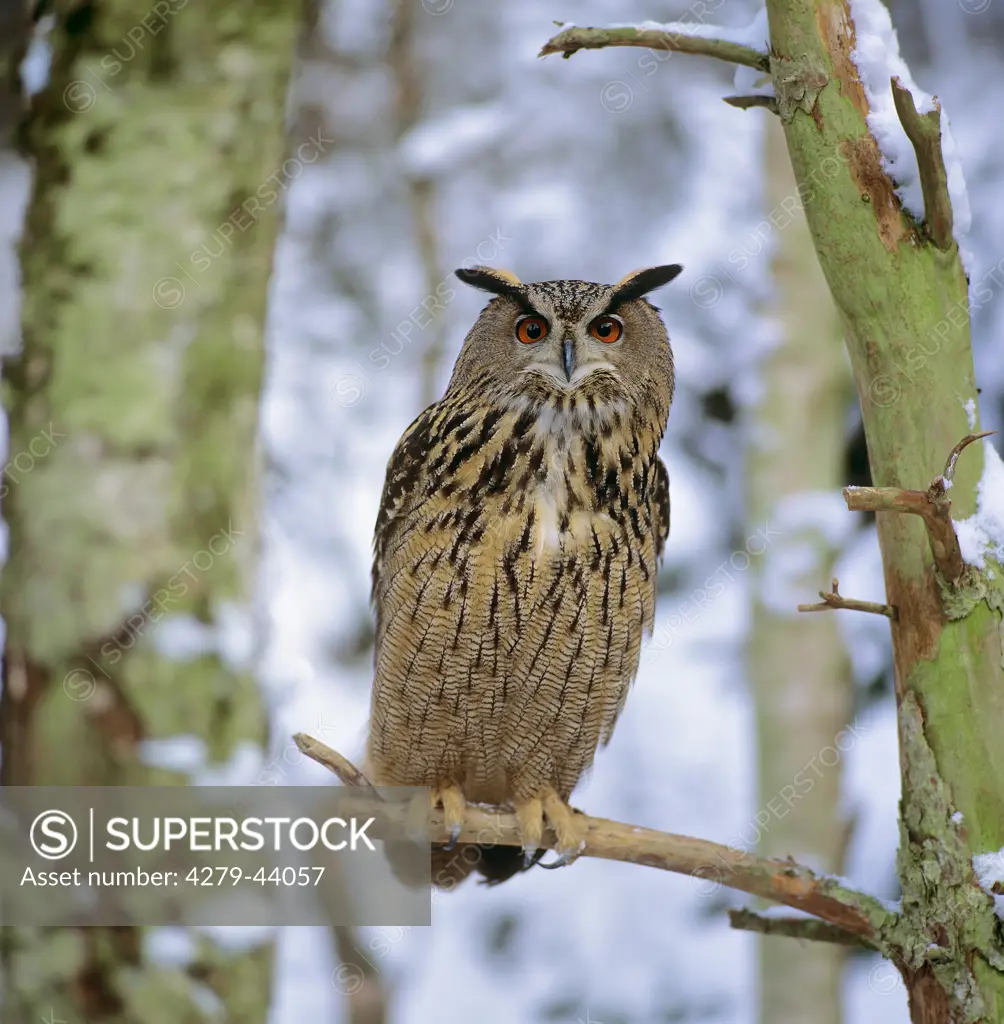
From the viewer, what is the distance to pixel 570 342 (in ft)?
7.97

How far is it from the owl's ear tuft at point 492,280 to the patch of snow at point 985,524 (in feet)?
3.60

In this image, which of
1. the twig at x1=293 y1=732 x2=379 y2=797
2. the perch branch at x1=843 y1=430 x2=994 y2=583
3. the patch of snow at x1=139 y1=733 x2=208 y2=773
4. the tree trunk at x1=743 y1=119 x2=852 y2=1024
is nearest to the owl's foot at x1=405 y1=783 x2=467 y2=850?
the twig at x1=293 y1=732 x2=379 y2=797

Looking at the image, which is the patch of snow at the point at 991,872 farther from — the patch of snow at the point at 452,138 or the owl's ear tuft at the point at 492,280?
the patch of snow at the point at 452,138

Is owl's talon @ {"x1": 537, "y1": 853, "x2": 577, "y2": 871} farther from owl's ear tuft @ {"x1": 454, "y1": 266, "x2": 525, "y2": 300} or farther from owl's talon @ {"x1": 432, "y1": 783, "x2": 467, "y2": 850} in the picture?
owl's ear tuft @ {"x1": 454, "y1": 266, "x2": 525, "y2": 300}

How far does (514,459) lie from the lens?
2.44 m

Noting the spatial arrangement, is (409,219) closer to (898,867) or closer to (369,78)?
(369,78)

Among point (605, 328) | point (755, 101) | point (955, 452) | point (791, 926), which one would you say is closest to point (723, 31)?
point (755, 101)

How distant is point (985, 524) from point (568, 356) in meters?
0.92

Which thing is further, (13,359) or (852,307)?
(13,359)

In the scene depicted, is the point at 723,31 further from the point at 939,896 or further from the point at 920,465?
the point at 939,896

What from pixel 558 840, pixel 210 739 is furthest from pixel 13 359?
pixel 558 840

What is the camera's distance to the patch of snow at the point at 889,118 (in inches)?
78.7

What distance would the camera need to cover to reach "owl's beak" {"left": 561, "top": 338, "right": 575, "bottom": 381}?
2398 mm

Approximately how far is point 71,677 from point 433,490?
1032 millimetres
